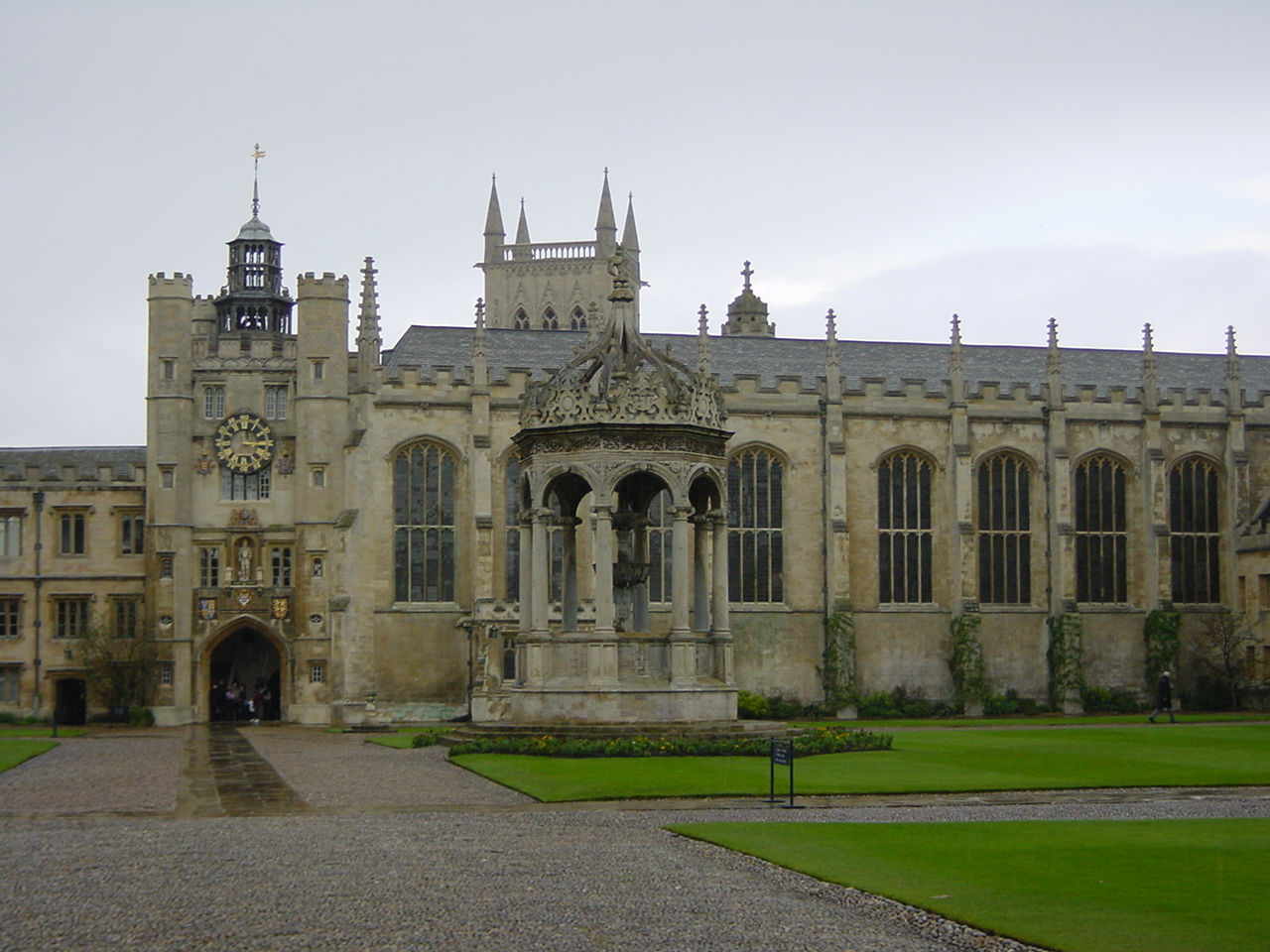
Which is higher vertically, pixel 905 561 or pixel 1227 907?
pixel 905 561

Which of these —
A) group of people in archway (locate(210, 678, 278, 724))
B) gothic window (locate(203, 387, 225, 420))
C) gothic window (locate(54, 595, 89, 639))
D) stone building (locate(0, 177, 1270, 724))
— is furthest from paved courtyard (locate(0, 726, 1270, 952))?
gothic window (locate(54, 595, 89, 639))

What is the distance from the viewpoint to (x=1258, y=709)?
5600 centimetres

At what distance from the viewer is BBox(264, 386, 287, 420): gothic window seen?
182 feet

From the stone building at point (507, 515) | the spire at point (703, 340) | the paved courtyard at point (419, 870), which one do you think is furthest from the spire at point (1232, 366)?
the paved courtyard at point (419, 870)

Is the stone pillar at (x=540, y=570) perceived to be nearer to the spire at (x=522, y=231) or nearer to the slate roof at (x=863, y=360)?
the slate roof at (x=863, y=360)

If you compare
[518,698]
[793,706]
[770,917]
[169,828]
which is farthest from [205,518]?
[770,917]

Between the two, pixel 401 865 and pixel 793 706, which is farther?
pixel 793 706

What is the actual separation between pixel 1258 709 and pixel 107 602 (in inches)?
1555

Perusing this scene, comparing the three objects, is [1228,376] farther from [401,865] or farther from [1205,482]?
[401,865]

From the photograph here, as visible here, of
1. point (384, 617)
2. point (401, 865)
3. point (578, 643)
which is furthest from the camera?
point (384, 617)

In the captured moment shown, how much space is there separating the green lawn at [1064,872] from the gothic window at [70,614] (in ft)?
134

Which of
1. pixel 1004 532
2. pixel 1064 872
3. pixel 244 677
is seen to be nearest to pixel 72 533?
pixel 244 677

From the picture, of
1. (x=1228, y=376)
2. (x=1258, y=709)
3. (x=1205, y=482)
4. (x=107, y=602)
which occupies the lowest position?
(x=1258, y=709)

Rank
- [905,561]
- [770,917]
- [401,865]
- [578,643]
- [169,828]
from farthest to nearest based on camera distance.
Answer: [905,561] → [578,643] → [169,828] → [401,865] → [770,917]
